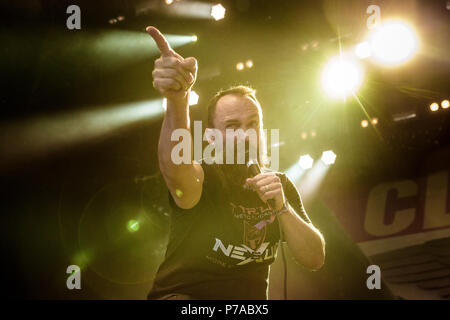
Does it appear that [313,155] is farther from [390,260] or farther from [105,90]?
[105,90]

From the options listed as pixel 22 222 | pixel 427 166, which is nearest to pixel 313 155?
pixel 427 166

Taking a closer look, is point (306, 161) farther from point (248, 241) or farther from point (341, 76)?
point (248, 241)

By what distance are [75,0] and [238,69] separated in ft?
5.83

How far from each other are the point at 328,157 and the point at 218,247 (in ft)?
10.8

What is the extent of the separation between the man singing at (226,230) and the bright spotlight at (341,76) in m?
2.33

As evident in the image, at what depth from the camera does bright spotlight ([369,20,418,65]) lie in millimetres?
3479

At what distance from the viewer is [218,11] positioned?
11.1 feet

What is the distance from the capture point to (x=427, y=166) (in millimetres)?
5070

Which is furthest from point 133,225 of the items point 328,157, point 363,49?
point 363,49

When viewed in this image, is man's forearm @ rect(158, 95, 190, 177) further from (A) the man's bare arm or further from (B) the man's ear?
(B) the man's ear

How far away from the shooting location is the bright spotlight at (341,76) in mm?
3715

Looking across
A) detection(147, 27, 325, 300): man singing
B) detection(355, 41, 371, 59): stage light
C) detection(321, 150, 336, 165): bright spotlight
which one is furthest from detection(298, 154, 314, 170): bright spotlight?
detection(147, 27, 325, 300): man singing

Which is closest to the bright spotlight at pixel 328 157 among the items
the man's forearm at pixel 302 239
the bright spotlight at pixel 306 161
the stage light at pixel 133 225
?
the bright spotlight at pixel 306 161

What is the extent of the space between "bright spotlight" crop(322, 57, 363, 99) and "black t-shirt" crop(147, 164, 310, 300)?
8.45 ft
